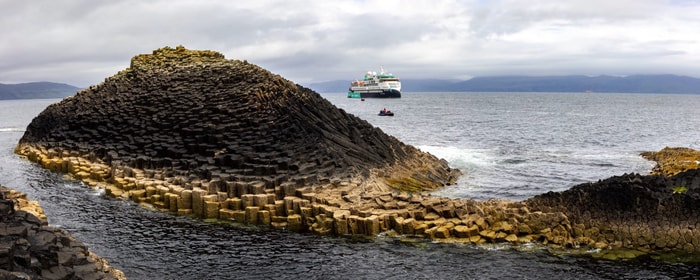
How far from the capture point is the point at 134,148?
36219 millimetres

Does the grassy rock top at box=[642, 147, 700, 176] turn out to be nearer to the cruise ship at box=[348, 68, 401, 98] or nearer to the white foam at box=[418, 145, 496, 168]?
the white foam at box=[418, 145, 496, 168]

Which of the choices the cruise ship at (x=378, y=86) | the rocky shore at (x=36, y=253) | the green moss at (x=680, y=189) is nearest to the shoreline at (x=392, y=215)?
the green moss at (x=680, y=189)

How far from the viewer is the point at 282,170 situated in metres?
29.0

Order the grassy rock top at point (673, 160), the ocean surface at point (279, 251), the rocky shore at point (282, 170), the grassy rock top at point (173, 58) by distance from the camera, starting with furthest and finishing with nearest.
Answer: the grassy rock top at point (173, 58) → the grassy rock top at point (673, 160) → the rocky shore at point (282, 170) → the ocean surface at point (279, 251)

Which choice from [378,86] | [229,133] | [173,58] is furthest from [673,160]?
[378,86]

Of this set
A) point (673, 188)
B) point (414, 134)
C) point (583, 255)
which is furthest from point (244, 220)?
point (414, 134)

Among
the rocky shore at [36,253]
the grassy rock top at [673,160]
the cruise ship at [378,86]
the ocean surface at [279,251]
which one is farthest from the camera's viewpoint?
the cruise ship at [378,86]

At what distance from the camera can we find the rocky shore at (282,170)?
71.1 feet

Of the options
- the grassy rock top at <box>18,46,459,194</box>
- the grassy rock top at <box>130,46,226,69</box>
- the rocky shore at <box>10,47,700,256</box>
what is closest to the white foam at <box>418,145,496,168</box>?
the grassy rock top at <box>18,46,459,194</box>

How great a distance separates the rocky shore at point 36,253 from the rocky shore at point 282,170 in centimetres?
948

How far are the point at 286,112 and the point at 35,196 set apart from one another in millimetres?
13761

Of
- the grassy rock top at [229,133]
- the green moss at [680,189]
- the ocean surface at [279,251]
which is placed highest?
the grassy rock top at [229,133]

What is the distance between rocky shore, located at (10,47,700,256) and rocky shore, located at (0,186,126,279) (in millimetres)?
9482

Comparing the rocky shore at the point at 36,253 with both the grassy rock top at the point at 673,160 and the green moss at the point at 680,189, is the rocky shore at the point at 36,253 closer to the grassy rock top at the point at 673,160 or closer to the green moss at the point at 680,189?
the green moss at the point at 680,189
